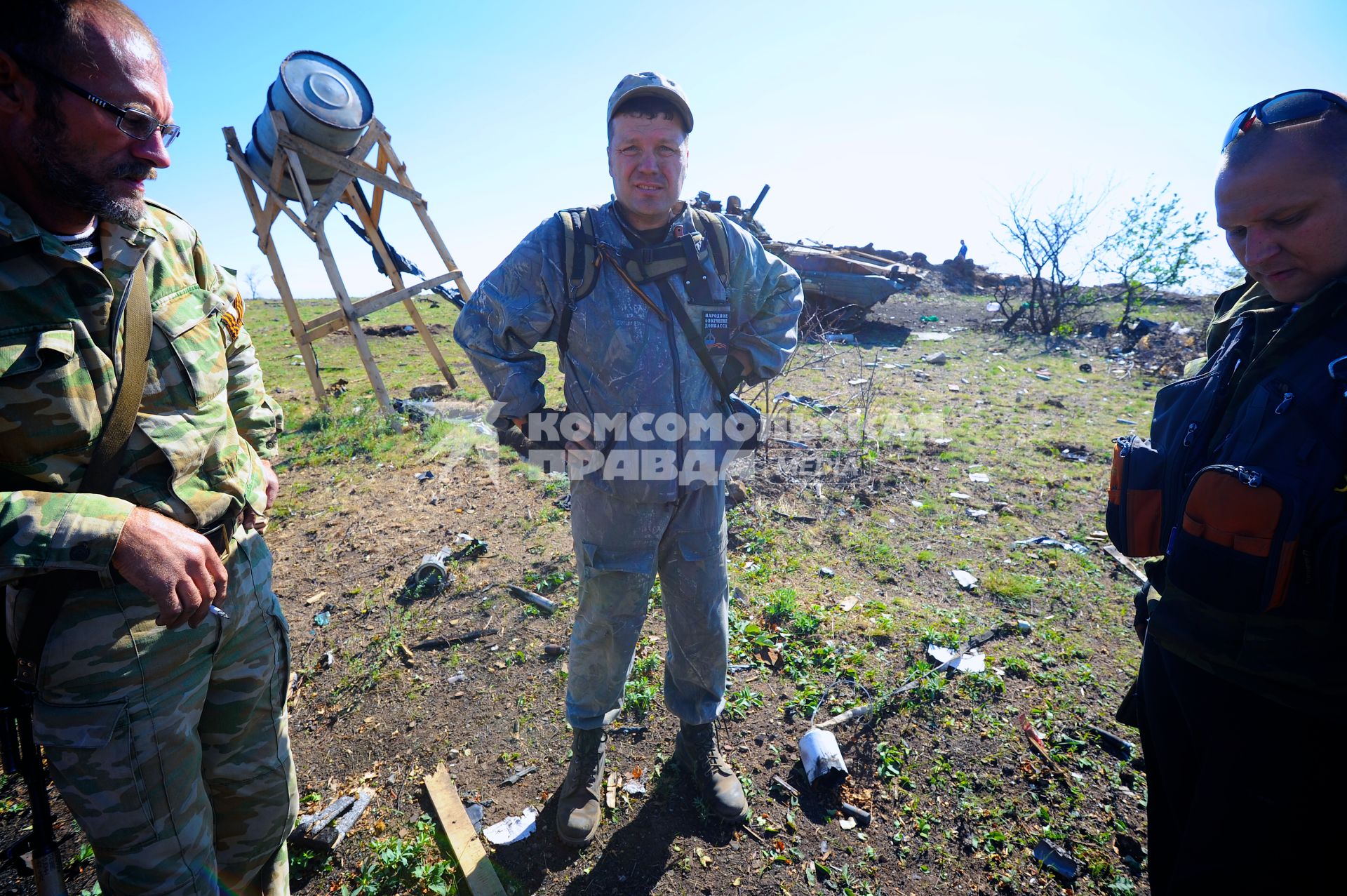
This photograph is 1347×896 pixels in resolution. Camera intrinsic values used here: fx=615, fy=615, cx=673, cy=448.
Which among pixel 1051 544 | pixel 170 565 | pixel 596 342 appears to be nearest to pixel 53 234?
pixel 170 565

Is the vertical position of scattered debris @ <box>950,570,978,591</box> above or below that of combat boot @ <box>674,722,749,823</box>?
above

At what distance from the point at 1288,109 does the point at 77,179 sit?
2.38 metres

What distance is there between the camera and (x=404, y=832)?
212cm

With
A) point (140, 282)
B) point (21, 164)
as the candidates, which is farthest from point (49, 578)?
point (21, 164)

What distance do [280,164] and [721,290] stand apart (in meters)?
5.56

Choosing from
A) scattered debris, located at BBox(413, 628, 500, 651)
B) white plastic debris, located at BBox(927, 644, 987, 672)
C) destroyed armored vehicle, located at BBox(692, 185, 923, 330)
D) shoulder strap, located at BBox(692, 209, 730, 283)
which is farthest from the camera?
destroyed armored vehicle, located at BBox(692, 185, 923, 330)

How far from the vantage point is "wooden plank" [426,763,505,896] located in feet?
6.19

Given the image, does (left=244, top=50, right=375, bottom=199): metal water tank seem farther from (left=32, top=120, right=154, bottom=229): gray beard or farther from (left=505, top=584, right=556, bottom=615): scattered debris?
(left=32, top=120, right=154, bottom=229): gray beard

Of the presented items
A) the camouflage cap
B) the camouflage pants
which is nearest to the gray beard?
the camouflage pants

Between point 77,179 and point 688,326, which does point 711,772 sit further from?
point 77,179

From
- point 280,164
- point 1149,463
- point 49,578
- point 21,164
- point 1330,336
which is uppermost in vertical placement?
point 280,164

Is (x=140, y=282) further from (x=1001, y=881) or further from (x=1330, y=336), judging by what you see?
(x=1001, y=881)

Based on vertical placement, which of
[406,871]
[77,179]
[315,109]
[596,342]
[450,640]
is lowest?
[406,871]

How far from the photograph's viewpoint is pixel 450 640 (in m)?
3.10
